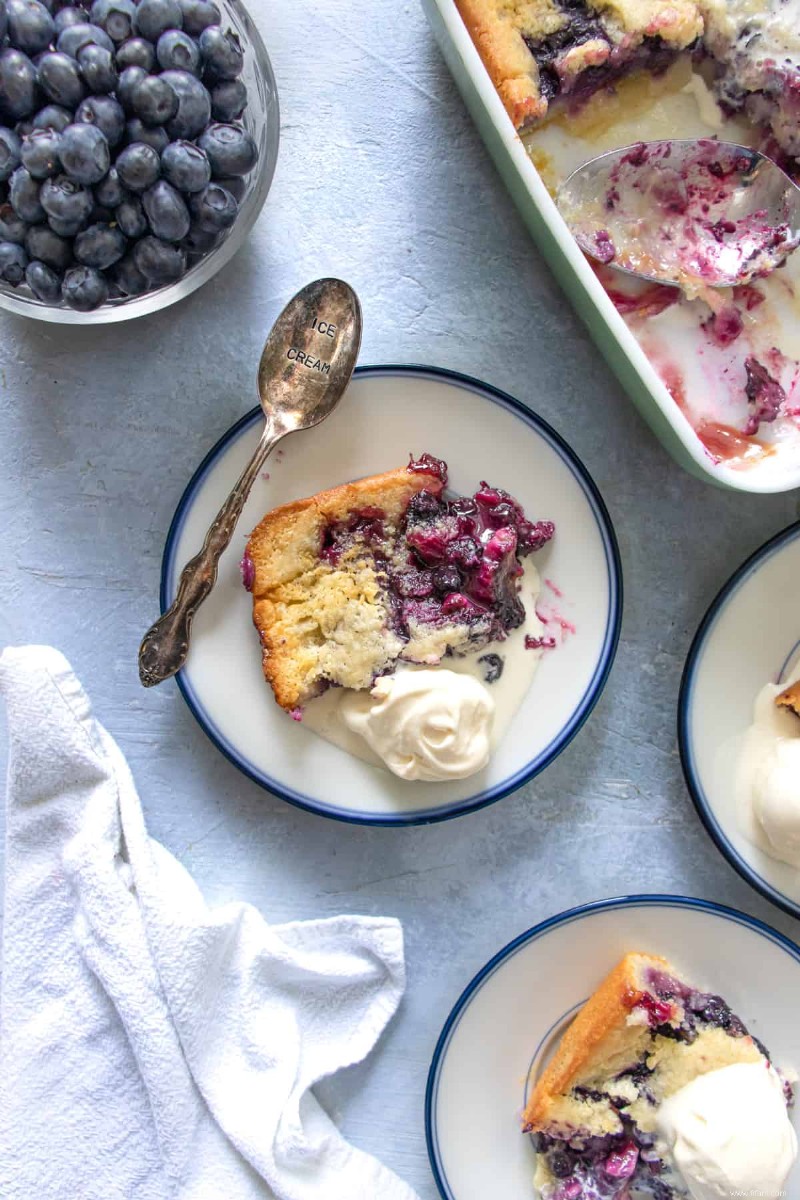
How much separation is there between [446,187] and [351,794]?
1.13 metres

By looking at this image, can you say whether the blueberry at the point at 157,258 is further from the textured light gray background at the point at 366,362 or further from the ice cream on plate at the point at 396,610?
the ice cream on plate at the point at 396,610

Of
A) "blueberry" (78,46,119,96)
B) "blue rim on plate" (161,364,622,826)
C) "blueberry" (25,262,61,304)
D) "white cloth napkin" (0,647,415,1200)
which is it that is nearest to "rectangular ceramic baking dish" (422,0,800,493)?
"blue rim on plate" (161,364,622,826)

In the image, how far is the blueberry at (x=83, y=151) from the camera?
4.76ft

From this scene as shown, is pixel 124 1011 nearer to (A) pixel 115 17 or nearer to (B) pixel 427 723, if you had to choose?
(B) pixel 427 723

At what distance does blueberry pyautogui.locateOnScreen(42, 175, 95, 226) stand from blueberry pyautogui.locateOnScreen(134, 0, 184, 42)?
0.25m

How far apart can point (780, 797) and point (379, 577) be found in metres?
0.80

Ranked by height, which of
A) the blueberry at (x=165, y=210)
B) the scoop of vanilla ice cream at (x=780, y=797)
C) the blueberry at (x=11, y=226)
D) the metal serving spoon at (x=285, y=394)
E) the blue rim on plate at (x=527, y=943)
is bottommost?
the blue rim on plate at (x=527, y=943)

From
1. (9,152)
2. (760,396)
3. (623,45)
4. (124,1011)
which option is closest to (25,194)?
(9,152)

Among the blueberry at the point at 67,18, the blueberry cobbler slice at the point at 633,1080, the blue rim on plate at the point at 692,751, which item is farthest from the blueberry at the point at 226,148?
the blueberry cobbler slice at the point at 633,1080

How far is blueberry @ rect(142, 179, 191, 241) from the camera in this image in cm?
152

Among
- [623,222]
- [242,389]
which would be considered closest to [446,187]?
[623,222]

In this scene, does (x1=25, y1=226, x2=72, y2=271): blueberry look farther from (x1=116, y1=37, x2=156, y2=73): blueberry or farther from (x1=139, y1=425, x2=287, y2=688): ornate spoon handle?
(x1=139, y1=425, x2=287, y2=688): ornate spoon handle

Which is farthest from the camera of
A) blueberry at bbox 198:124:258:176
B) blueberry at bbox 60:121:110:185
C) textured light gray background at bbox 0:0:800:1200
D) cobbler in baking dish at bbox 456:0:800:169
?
textured light gray background at bbox 0:0:800:1200

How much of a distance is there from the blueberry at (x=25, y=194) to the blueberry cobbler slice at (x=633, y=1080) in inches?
62.0
